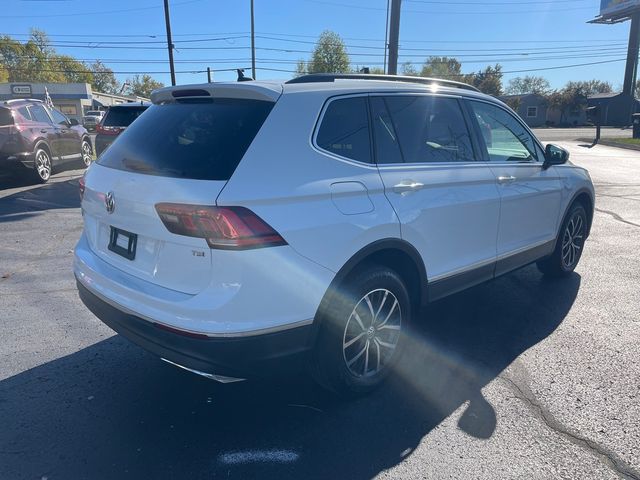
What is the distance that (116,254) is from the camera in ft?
9.99

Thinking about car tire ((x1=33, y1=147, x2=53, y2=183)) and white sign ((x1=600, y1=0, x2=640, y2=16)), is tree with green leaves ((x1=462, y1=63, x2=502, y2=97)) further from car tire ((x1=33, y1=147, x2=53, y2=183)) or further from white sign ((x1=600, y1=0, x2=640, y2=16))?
car tire ((x1=33, y1=147, x2=53, y2=183))

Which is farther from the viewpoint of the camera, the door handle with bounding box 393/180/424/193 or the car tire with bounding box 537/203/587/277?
the car tire with bounding box 537/203/587/277

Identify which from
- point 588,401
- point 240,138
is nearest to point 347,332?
point 240,138

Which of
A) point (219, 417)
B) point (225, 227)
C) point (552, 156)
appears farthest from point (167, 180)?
point (552, 156)

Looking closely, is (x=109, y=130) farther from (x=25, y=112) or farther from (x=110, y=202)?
(x=110, y=202)

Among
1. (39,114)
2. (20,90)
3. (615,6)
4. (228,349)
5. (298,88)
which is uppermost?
(615,6)

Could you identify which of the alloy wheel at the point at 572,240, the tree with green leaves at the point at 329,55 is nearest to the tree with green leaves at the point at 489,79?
the tree with green leaves at the point at 329,55

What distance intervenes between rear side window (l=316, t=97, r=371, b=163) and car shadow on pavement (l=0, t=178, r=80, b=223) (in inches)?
288

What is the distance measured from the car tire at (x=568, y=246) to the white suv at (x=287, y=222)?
1750mm

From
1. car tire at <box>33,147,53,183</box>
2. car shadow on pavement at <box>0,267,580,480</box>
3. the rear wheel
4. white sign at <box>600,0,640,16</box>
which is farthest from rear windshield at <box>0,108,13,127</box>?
white sign at <box>600,0,640,16</box>

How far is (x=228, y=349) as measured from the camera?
8.26ft

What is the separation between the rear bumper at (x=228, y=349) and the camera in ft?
8.28

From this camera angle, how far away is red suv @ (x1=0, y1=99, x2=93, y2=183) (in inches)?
435

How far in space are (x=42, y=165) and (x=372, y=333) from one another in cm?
1122
